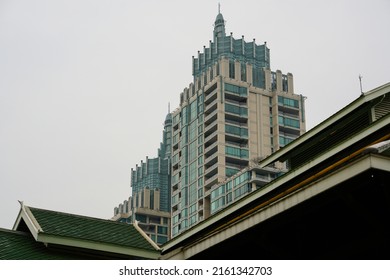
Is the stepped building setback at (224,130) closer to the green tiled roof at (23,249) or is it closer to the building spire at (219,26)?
the building spire at (219,26)

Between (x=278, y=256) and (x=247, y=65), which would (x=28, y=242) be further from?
(x=247, y=65)

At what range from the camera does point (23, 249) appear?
25.2 m

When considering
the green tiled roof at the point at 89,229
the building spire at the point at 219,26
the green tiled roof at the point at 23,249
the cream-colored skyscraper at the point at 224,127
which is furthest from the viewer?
the building spire at the point at 219,26

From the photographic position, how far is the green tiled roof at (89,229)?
2584cm

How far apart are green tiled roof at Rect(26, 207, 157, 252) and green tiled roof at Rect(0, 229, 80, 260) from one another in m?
0.79

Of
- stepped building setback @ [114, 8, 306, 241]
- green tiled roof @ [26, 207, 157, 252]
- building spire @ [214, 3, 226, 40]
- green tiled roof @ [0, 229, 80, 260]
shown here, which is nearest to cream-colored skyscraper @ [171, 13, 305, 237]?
stepped building setback @ [114, 8, 306, 241]

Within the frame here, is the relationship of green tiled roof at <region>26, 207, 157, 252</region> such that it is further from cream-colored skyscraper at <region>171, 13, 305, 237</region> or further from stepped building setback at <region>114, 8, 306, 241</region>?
cream-colored skyscraper at <region>171, 13, 305, 237</region>

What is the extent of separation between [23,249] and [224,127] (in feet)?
361

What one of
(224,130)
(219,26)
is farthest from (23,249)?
(219,26)

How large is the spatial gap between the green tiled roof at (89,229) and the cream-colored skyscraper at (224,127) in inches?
4049

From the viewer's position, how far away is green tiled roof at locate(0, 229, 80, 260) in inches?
971

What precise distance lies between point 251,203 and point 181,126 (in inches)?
4782

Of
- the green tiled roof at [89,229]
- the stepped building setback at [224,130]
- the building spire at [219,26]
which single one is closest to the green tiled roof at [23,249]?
the green tiled roof at [89,229]
